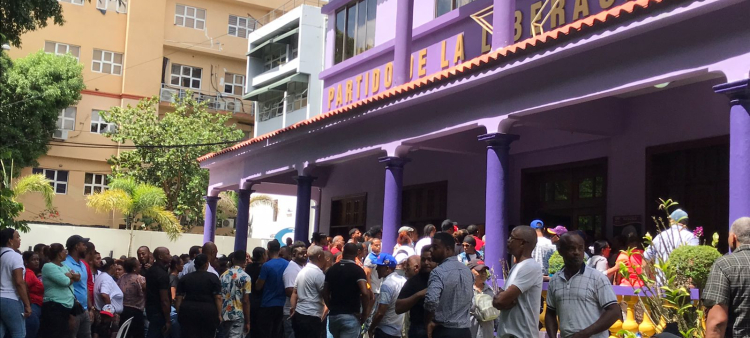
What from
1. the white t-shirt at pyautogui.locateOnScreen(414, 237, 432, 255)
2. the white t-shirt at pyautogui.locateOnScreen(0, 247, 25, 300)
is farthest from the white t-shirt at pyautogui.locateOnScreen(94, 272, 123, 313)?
the white t-shirt at pyautogui.locateOnScreen(414, 237, 432, 255)

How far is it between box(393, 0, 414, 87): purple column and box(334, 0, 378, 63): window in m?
4.25

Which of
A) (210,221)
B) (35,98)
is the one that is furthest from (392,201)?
(35,98)

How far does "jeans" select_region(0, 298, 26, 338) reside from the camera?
30.8ft

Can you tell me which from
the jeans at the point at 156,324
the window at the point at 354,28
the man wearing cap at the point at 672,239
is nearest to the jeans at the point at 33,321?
the jeans at the point at 156,324

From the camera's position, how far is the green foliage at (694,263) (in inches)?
318

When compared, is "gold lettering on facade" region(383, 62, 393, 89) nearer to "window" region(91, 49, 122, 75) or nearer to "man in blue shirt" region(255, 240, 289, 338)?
"man in blue shirt" region(255, 240, 289, 338)

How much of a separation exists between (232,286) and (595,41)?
17.4ft

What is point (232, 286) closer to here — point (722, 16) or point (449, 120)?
point (449, 120)

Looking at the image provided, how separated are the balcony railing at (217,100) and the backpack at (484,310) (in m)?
37.6

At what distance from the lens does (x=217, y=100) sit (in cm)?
4541

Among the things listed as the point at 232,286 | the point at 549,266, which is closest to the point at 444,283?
the point at 549,266

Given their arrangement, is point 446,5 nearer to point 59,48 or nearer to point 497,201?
point 497,201

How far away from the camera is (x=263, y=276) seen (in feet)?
38.3

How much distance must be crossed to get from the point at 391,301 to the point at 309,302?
166cm
